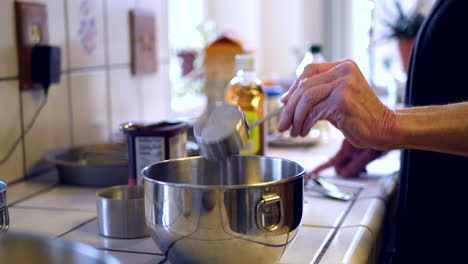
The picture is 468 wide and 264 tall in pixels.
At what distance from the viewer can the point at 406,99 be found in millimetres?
1129

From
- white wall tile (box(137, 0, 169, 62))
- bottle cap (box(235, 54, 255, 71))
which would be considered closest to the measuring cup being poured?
bottle cap (box(235, 54, 255, 71))

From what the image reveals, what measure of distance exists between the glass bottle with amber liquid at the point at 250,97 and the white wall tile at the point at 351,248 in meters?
0.40

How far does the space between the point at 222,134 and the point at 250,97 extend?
1.59 ft

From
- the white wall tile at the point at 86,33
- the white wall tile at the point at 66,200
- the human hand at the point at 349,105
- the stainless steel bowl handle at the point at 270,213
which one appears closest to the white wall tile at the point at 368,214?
the human hand at the point at 349,105

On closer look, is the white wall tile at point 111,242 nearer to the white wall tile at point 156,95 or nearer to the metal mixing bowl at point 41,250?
the metal mixing bowl at point 41,250

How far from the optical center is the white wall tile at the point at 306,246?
0.77 meters

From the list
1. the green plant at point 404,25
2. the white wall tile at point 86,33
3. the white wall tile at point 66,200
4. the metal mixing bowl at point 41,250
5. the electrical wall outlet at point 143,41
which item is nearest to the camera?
the metal mixing bowl at point 41,250

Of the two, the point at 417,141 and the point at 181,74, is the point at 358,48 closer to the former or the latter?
the point at 181,74

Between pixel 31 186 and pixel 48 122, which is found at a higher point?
pixel 48 122

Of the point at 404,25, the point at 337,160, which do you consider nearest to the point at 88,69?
the point at 337,160

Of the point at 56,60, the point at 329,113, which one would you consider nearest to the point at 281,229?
the point at 329,113

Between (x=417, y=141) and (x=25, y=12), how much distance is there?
27.9 inches

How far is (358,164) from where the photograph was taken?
1.23 meters

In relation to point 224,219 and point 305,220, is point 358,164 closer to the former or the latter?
point 305,220
